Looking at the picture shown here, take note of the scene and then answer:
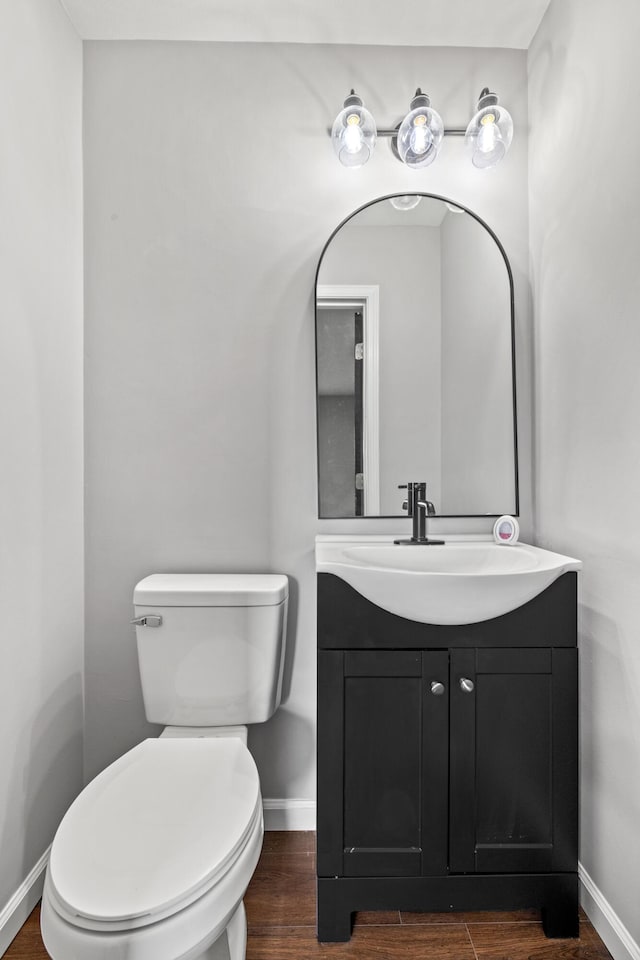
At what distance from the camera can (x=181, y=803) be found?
43.8 inches

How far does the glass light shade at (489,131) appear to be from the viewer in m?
1.66

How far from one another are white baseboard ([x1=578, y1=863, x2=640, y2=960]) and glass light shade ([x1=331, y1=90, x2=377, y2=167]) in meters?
2.00

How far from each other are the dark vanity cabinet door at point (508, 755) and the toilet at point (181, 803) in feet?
1.57

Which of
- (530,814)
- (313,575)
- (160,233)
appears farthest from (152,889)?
(160,233)

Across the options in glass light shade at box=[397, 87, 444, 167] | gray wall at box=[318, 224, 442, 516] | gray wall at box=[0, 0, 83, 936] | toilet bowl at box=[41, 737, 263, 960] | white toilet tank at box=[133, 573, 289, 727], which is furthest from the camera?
gray wall at box=[318, 224, 442, 516]

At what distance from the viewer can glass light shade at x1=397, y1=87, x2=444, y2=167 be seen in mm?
1647

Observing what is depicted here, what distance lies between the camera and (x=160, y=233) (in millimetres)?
1762

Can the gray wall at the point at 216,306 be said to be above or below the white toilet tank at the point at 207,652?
above

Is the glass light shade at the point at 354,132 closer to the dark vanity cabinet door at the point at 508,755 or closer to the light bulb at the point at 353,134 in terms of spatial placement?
the light bulb at the point at 353,134

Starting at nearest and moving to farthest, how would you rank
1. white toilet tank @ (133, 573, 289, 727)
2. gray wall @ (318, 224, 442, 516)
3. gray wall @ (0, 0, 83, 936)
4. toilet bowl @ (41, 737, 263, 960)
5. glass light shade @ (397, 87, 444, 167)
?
toilet bowl @ (41, 737, 263, 960), gray wall @ (0, 0, 83, 936), white toilet tank @ (133, 573, 289, 727), glass light shade @ (397, 87, 444, 167), gray wall @ (318, 224, 442, 516)

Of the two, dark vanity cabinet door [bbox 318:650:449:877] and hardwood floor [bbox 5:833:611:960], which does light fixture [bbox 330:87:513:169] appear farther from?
hardwood floor [bbox 5:833:611:960]

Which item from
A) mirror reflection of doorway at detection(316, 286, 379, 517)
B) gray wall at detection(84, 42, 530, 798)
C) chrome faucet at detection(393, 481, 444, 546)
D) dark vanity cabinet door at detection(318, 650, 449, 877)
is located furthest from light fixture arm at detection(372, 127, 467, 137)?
dark vanity cabinet door at detection(318, 650, 449, 877)

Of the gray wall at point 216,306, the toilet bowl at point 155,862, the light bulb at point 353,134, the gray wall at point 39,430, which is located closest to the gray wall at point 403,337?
the gray wall at point 216,306

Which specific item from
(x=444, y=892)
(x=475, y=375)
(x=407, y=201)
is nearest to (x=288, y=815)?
(x=444, y=892)
